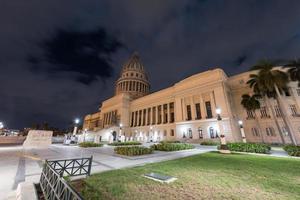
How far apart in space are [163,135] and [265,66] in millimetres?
29531

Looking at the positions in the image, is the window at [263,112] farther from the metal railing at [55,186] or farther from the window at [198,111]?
the metal railing at [55,186]

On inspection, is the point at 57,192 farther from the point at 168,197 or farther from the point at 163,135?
the point at 163,135

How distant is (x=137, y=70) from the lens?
74.6 meters

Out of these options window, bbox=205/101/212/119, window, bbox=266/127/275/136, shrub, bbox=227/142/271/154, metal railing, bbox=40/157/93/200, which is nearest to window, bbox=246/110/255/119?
window, bbox=266/127/275/136

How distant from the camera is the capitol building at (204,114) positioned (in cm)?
2747

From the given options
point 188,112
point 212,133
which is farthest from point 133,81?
point 212,133

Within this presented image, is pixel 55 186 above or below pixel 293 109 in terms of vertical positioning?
below

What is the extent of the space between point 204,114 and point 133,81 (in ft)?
152

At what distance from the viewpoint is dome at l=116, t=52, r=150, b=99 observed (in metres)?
69.4

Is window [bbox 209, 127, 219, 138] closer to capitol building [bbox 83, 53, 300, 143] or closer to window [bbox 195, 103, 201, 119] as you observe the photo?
capitol building [bbox 83, 53, 300, 143]

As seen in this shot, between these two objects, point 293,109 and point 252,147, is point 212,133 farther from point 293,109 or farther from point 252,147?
point 293,109

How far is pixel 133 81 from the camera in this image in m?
70.3

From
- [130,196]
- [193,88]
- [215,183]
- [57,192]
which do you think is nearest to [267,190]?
[215,183]

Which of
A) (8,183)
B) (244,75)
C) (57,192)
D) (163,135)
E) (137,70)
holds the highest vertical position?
(137,70)
